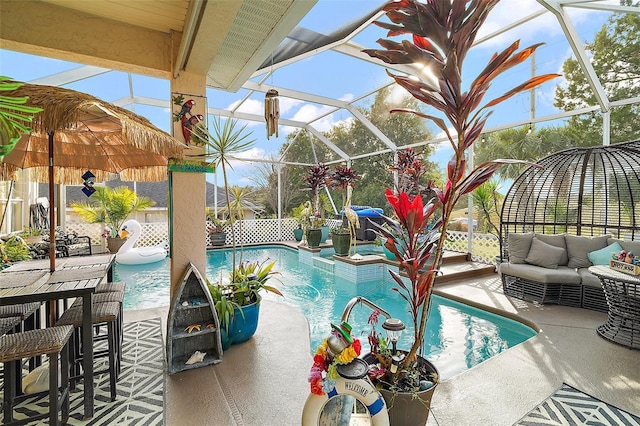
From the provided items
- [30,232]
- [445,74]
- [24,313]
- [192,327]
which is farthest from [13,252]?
[445,74]

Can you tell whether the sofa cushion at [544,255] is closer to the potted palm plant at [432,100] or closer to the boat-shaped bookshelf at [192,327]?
the potted palm plant at [432,100]

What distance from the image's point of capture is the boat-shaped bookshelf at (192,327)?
2.59 metres

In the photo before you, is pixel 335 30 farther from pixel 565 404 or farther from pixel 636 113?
pixel 636 113

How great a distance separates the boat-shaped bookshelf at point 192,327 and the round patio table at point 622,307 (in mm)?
4068

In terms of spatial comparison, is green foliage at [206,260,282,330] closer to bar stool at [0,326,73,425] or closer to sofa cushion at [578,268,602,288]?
bar stool at [0,326,73,425]

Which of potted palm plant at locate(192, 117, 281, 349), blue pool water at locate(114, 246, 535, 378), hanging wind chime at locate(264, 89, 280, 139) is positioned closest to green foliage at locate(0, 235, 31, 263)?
blue pool water at locate(114, 246, 535, 378)

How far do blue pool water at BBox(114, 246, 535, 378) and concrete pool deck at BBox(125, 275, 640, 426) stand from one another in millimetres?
397

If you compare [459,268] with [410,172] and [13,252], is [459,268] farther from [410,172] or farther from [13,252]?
[13,252]

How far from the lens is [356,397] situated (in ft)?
4.93

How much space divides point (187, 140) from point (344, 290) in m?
4.06

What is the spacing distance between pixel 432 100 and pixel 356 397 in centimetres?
161

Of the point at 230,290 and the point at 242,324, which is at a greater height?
the point at 230,290

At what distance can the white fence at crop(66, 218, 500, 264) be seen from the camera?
23.0 feet

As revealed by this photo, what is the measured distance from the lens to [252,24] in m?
2.38
